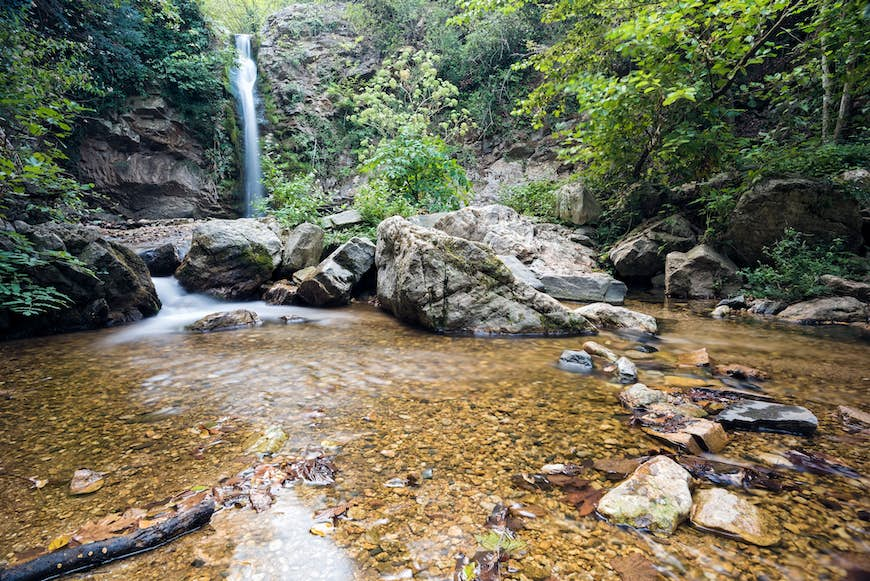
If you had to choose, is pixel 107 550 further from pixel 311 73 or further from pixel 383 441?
pixel 311 73

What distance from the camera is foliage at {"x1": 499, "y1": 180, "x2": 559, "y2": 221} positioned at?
941 centimetres

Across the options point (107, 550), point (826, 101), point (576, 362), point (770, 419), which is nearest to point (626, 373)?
point (576, 362)

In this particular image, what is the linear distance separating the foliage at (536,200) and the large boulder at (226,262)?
6.52 metres

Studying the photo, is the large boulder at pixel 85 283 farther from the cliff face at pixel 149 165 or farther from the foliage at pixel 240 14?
the foliage at pixel 240 14

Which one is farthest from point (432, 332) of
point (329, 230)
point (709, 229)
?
point (709, 229)

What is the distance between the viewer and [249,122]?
15297 millimetres

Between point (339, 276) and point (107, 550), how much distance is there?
5.19 metres

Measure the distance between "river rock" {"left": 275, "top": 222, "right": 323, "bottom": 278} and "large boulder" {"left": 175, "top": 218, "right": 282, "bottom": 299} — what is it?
339 mm

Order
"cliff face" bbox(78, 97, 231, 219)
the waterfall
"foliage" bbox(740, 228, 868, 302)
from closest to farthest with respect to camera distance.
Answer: "foliage" bbox(740, 228, 868, 302) < "cliff face" bbox(78, 97, 231, 219) < the waterfall

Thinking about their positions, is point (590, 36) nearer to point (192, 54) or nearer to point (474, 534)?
point (474, 534)

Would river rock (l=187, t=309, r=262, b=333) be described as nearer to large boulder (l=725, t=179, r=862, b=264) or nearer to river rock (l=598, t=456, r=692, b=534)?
river rock (l=598, t=456, r=692, b=534)

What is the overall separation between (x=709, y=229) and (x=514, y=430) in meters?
6.75

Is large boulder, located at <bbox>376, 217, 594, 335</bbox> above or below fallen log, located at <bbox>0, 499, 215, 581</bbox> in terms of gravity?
above

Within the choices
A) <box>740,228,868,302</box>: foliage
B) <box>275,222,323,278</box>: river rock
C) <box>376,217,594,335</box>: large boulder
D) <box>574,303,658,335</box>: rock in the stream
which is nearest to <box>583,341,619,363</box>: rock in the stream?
<box>376,217,594,335</box>: large boulder
